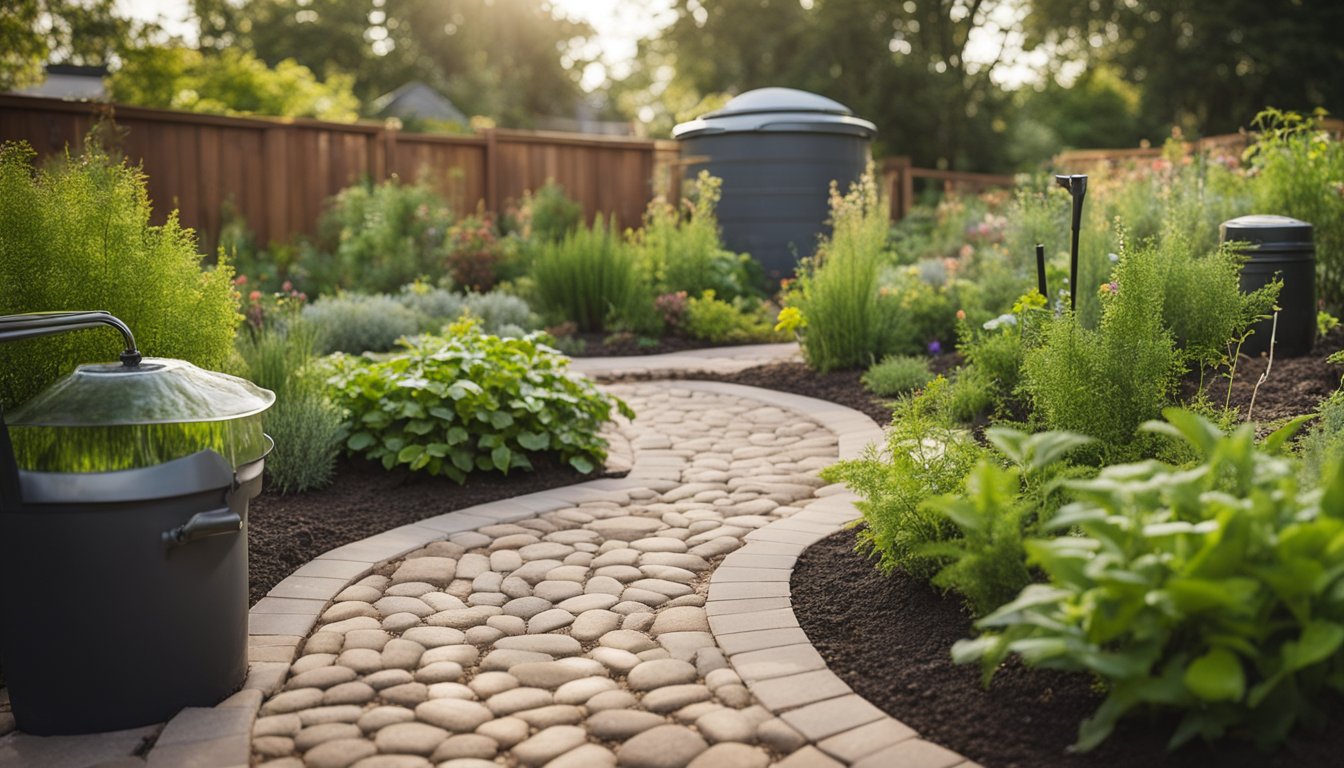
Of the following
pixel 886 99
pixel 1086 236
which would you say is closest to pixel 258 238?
pixel 1086 236

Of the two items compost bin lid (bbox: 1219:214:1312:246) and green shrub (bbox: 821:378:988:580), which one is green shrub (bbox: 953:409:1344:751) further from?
compost bin lid (bbox: 1219:214:1312:246)

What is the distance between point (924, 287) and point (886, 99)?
830 inches

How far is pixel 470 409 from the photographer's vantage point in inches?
183

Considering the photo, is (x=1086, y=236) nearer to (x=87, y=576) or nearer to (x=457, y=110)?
(x=87, y=576)

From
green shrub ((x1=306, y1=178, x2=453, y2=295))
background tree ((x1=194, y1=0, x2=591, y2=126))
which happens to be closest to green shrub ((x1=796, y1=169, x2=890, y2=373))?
green shrub ((x1=306, y1=178, x2=453, y2=295))

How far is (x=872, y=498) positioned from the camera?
3191mm

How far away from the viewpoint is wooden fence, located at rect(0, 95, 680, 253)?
9643 mm

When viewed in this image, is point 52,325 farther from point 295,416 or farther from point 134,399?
point 295,416

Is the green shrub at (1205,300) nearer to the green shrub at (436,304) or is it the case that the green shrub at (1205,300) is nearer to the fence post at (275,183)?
the green shrub at (436,304)

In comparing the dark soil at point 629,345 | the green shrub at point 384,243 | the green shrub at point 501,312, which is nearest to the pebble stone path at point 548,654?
the dark soil at point 629,345

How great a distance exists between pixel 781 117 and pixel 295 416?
8986 millimetres

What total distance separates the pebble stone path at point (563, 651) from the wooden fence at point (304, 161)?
6.68m

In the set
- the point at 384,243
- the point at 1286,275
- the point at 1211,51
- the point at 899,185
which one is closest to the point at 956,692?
the point at 1286,275

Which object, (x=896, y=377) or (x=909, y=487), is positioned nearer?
(x=909, y=487)
